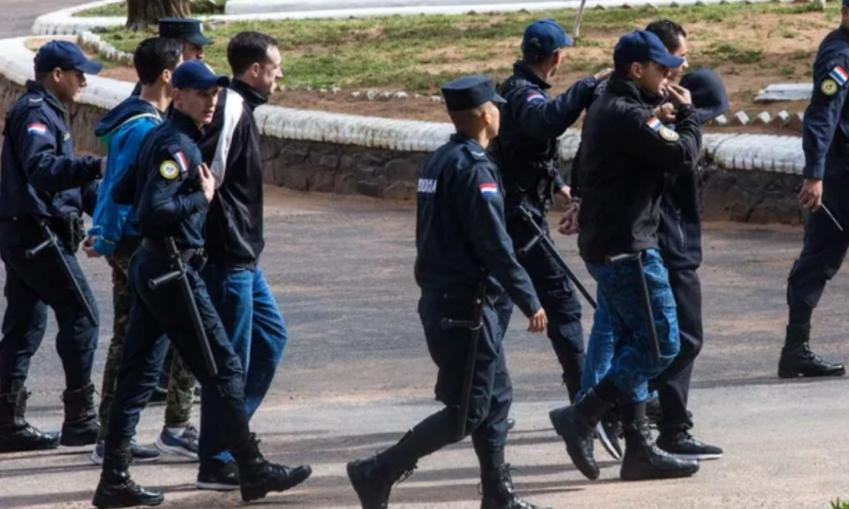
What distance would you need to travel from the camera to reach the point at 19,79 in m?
22.0

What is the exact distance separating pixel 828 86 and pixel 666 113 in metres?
2.00

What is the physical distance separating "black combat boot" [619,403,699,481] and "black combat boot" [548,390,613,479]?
0.10m

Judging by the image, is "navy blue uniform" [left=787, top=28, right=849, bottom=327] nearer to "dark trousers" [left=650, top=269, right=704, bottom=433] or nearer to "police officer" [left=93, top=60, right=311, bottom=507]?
"dark trousers" [left=650, top=269, right=704, bottom=433]

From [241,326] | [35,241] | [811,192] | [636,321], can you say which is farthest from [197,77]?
[811,192]

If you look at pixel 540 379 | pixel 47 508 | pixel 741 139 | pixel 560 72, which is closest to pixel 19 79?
pixel 560 72

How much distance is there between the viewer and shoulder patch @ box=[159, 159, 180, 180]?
7.27 meters

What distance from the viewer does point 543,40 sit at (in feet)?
27.1

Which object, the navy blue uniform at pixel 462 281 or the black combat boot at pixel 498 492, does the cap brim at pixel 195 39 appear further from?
the black combat boot at pixel 498 492

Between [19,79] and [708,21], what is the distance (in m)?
7.42

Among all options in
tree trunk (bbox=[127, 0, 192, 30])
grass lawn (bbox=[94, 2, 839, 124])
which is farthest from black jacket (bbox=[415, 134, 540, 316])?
tree trunk (bbox=[127, 0, 192, 30])

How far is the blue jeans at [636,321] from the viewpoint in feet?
24.7

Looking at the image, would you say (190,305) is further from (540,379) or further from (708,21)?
(708,21)

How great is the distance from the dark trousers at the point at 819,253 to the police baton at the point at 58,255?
337 cm

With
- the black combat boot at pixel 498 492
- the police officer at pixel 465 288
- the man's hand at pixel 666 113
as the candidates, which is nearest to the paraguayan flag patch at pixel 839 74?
the man's hand at pixel 666 113
